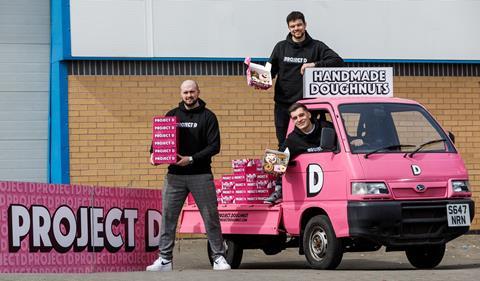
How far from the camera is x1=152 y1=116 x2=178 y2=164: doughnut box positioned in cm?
1273

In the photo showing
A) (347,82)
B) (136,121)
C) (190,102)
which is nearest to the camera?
(190,102)

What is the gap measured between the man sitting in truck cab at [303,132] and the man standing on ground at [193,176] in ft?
2.60

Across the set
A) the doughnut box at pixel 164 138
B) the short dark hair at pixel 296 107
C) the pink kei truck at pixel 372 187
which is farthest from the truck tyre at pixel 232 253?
the short dark hair at pixel 296 107

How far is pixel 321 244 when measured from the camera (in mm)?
12516

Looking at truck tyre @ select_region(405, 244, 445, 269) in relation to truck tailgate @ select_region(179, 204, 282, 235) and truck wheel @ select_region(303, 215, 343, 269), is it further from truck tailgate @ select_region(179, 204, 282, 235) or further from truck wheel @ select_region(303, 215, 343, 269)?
truck tailgate @ select_region(179, 204, 282, 235)

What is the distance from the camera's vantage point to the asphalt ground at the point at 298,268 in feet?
36.7

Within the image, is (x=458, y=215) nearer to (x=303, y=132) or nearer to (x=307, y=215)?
(x=307, y=215)

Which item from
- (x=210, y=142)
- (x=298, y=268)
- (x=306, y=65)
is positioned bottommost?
(x=298, y=268)

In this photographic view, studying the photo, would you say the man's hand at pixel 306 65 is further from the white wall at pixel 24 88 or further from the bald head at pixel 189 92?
the white wall at pixel 24 88

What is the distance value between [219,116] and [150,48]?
138 centimetres

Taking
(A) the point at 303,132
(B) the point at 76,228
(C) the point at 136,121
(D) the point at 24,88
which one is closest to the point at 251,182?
(A) the point at 303,132

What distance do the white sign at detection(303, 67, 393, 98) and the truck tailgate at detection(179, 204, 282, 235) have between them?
133 centimetres

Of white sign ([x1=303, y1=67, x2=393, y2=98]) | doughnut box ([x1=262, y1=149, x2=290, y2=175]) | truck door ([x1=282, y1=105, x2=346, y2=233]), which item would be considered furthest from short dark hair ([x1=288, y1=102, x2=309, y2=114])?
doughnut box ([x1=262, y1=149, x2=290, y2=175])

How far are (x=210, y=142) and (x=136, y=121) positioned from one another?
4.33m
